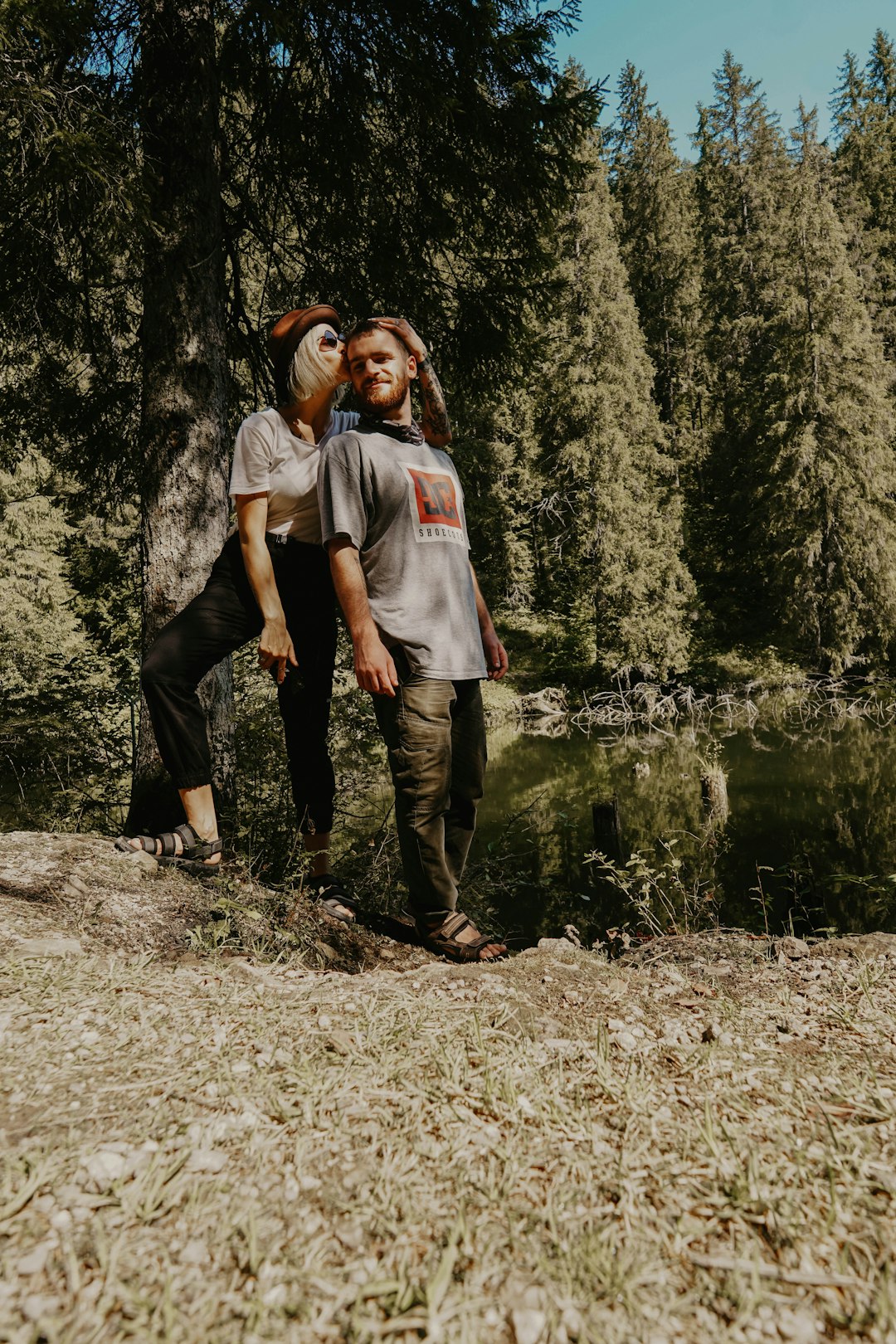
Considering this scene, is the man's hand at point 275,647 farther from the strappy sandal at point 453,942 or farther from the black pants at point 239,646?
the strappy sandal at point 453,942

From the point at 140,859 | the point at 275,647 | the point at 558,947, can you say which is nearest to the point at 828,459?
the point at 558,947

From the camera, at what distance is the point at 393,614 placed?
2912 millimetres

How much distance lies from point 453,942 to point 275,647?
4.21 ft

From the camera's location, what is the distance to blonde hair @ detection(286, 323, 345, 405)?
3281 mm

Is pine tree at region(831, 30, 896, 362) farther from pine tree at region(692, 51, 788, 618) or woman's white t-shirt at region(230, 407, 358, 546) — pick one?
woman's white t-shirt at region(230, 407, 358, 546)

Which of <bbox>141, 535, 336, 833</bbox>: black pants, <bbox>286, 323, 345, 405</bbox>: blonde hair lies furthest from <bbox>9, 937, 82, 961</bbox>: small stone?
<bbox>286, 323, 345, 405</bbox>: blonde hair

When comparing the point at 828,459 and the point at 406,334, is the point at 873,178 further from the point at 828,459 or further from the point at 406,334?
the point at 406,334

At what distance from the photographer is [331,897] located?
3430 mm

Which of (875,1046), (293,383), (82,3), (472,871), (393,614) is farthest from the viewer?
(472,871)

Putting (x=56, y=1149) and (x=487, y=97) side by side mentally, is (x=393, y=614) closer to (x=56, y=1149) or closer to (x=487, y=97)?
(x=56, y=1149)

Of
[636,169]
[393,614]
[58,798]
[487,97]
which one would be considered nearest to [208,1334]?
[393,614]

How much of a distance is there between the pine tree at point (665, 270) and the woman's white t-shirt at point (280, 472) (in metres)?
33.8

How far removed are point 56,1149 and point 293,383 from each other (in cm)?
284

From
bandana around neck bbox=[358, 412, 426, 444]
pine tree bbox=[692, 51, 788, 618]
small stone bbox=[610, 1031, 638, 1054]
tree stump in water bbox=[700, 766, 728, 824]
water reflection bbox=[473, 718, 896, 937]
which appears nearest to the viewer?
small stone bbox=[610, 1031, 638, 1054]
